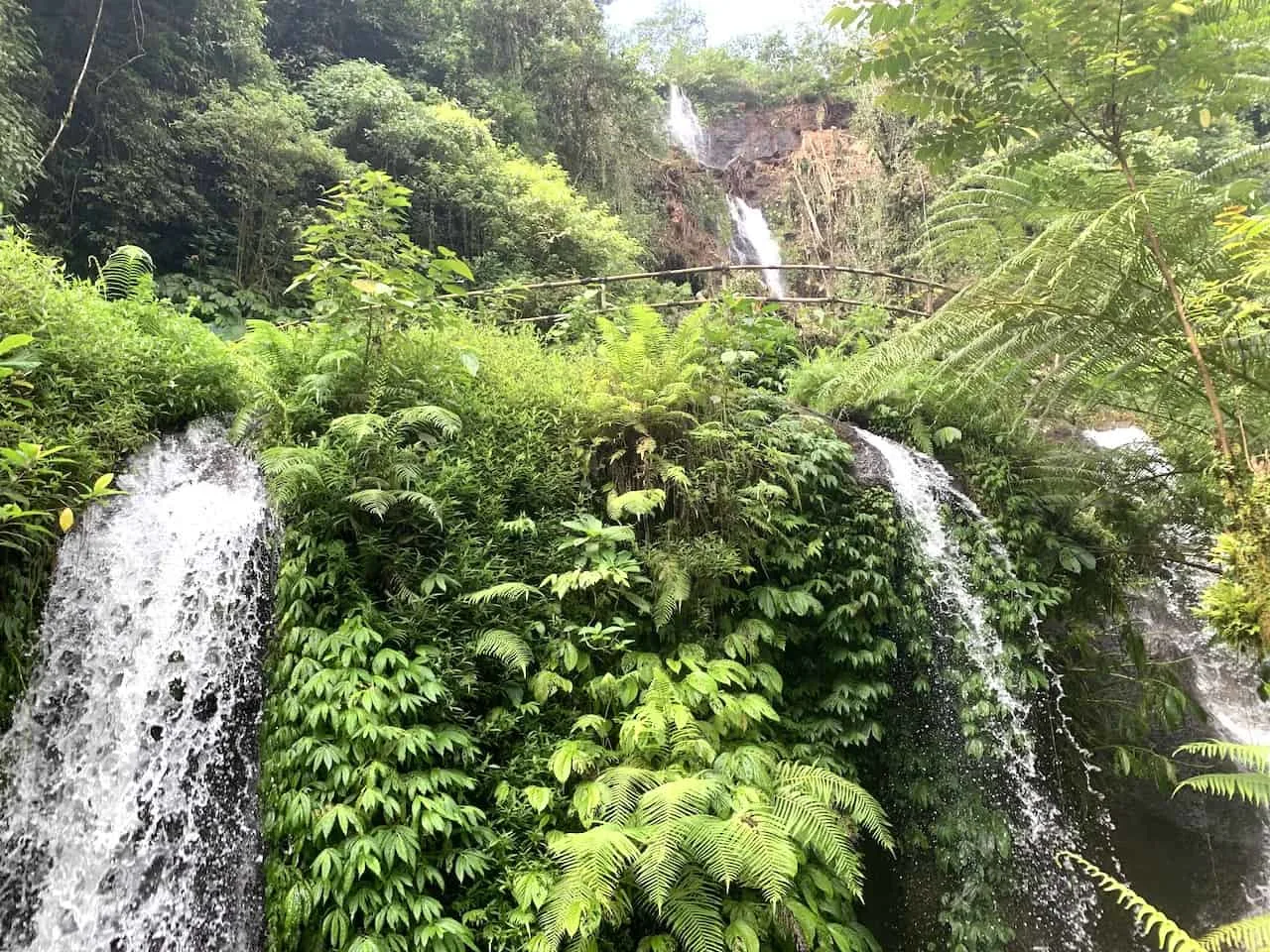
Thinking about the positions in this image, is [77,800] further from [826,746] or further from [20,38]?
[20,38]

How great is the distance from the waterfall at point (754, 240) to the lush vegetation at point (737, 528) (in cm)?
904

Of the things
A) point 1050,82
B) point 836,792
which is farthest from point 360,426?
point 1050,82

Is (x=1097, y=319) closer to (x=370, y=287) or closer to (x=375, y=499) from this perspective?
(x=375, y=499)

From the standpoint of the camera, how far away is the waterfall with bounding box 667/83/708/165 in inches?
861

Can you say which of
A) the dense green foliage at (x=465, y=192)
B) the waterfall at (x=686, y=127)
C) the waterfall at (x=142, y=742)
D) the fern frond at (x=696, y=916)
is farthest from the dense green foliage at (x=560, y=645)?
the waterfall at (x=686, y=127)

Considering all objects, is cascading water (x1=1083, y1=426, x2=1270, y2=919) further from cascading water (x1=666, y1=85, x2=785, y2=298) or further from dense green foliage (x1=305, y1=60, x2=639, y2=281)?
cascading water (x1=666, y1=85, x2=785, y2=298)

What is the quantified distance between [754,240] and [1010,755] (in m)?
15.2

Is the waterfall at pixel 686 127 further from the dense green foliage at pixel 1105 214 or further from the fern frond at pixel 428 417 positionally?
the dense green foliage at pixel 1105 214

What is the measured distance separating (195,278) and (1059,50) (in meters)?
10.1

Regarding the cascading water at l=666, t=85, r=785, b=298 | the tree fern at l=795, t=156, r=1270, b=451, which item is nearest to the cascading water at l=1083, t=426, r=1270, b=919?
the tree fern at l=795, t=156, r=1270, b=451

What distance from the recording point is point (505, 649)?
4469 mm

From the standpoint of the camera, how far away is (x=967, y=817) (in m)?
4.97

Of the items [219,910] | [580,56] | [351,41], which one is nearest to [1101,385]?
[219,910]

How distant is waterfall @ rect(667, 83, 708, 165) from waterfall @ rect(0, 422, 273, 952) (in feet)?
64.6
